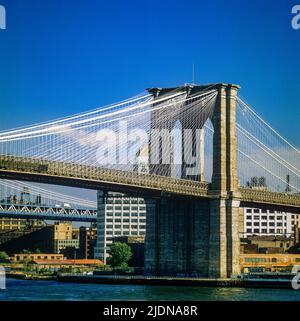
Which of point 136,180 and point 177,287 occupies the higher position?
point 136,180

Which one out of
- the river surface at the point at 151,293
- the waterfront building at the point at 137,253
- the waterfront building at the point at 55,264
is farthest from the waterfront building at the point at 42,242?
the river surface at the point at 151,293

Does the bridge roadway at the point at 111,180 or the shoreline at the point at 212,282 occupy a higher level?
the bridge roadway at the point at 111,180

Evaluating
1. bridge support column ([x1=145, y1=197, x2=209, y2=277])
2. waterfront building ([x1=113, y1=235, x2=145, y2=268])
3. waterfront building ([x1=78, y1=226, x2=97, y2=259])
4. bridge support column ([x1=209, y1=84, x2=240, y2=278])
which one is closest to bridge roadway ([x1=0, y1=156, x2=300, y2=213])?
bridge support column ([x1=209, y1=84, x2=240, y2=278])

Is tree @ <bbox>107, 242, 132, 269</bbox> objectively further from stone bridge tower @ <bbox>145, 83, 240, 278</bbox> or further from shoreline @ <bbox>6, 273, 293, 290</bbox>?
shoreline @ <bbox>6, 273, 293, 290</bbox>

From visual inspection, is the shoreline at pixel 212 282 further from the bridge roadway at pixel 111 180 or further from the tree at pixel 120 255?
the tree at pixel 120 255
